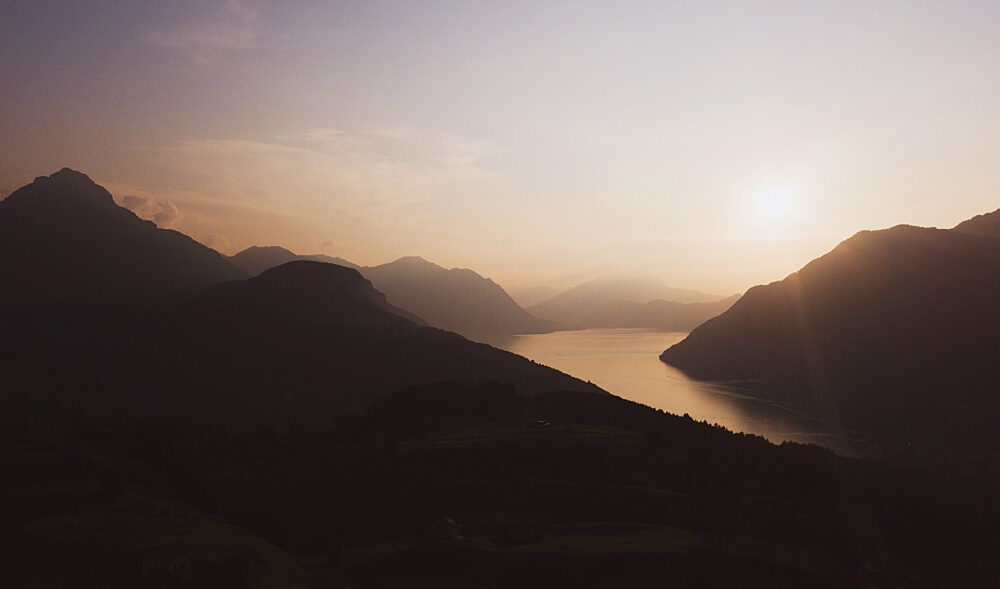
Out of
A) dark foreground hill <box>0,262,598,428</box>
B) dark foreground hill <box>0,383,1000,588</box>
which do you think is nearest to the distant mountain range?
dark foreground hill <box>0,262,598,428</box>

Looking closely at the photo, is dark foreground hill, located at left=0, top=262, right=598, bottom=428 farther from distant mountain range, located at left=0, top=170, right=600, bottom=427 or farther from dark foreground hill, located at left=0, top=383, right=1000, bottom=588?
dark foreground hill, located at left=0, top=383, right=1000, bottom=588

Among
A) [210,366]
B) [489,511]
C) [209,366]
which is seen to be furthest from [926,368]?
[209,366]

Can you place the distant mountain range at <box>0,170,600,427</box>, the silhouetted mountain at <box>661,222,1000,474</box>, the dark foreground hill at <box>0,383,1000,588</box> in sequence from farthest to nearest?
the distant mountain range at <box>0,170,600,427</box>
the silhouetted mountain at <box>661,222,1000,474</box>
the dark foreground hill at <box>0,383,1000,588</box>

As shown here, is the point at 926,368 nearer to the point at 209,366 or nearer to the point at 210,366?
the point at 210,366

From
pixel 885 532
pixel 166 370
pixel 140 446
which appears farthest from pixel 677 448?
pixel 166 370

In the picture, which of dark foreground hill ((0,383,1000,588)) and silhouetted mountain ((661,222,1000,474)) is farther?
silhouetted mountain ((661,222,1000,474))

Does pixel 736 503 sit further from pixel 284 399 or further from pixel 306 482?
pixel 284 399

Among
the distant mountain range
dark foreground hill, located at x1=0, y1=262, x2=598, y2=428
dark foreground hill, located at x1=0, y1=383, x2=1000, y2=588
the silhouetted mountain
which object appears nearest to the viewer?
dark foreground hill, located at x1=0, y1=383, x2=1000, y2=588

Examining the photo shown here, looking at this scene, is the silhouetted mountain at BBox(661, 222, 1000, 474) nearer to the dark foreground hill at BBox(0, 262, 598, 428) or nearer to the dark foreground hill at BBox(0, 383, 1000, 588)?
the dark foreground hill at BBox(0, 383, 1000, 588)
